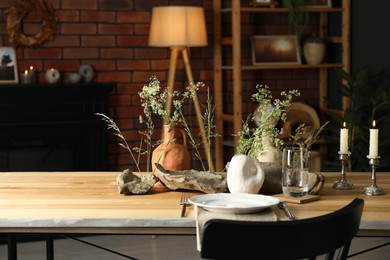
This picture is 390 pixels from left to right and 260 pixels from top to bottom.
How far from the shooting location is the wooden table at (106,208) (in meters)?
2.47

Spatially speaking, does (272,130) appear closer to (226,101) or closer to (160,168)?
(160,168)

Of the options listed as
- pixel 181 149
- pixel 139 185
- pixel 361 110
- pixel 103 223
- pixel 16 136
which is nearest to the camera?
pixel 103 223

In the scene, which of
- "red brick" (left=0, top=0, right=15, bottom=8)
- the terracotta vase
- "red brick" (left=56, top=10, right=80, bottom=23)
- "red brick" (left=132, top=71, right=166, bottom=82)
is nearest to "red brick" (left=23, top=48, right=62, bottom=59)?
"red brick" (left=56, top=10, right=80, bottom=23)

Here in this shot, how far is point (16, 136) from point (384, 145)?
98.7 inches

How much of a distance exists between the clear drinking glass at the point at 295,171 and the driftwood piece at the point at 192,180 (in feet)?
0.77

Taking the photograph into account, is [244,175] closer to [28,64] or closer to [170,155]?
[170,155]

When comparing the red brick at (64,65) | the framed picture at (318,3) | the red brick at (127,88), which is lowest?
the red brick at (127,88)

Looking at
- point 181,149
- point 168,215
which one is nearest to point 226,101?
point 181,149

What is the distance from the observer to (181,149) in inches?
123

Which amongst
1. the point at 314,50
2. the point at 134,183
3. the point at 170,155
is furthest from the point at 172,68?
the point at 134,183

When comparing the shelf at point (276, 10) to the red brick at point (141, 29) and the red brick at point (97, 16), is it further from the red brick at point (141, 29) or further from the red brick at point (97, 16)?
the red brick at point (97, 16)

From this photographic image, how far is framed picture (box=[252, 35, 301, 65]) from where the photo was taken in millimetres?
5969

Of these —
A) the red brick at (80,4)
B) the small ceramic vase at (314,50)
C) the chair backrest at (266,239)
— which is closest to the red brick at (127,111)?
the red brick at (80,4)

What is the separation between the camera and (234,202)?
104 inches
